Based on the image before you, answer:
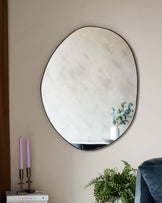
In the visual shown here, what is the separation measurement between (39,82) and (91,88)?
1.32 ft

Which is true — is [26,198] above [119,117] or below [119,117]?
below

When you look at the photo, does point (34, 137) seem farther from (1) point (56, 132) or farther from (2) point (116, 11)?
(2) point (116, 11)

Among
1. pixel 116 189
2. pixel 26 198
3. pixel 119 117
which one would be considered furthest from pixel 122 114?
pixel 26 198

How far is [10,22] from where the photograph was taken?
283 centimetres

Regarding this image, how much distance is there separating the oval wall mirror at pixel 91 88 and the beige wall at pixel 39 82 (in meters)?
0.06

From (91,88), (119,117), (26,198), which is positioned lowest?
(26,198)

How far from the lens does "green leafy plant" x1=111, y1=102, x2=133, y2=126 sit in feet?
9.55

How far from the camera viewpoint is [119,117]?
2916 mm

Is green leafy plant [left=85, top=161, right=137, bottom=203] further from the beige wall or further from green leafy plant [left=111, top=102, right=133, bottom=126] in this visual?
green leafy plant [left=111, top=102, right=133, bottom=126]

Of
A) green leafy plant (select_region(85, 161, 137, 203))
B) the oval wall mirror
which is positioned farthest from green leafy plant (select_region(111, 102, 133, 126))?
green leafy plant (select_region(85, 161, 137, 203))

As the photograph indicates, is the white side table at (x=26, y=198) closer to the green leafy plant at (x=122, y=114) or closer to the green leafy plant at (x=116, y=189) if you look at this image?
the green leafy plant at (x=116, y=189)

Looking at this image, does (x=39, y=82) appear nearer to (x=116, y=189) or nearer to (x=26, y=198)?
(x=26, y=198)

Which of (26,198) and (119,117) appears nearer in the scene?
(26,198)

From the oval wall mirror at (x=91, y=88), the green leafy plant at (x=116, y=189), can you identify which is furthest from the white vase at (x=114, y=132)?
the green leafy plant at (x=116, y=189)
